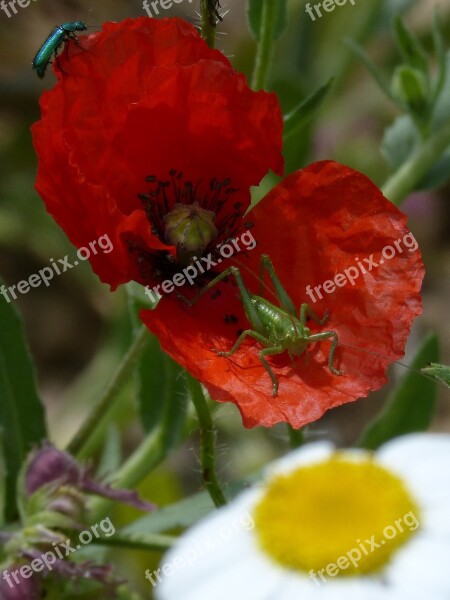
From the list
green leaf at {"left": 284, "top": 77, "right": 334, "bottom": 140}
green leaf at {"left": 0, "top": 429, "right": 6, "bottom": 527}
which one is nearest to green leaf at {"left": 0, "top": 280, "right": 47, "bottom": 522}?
green leaf at {"left": 0, "top": 429, "right": 6, "bottom": 527}

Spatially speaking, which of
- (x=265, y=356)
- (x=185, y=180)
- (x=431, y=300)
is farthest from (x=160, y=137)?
(x=431, y=300)

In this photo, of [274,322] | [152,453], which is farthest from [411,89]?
[152,453]

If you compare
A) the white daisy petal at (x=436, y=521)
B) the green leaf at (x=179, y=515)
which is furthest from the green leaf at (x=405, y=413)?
the white daisy petal at (x=436, y=521)

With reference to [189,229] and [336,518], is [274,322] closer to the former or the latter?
[189,229]

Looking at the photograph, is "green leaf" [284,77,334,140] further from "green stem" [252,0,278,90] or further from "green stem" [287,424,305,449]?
"green stem" [287,424,305,449]

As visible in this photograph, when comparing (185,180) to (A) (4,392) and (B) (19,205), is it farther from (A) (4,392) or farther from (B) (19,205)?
(B) (19,205)

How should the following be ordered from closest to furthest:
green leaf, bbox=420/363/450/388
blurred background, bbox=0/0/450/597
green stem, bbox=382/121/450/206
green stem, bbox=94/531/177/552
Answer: green leaf, bbox=420/363/450/388, green stem, bbox=94/531/177/552, green stem, bbox=382/121/450/206, blurred background, bbox=0/0/450/597
